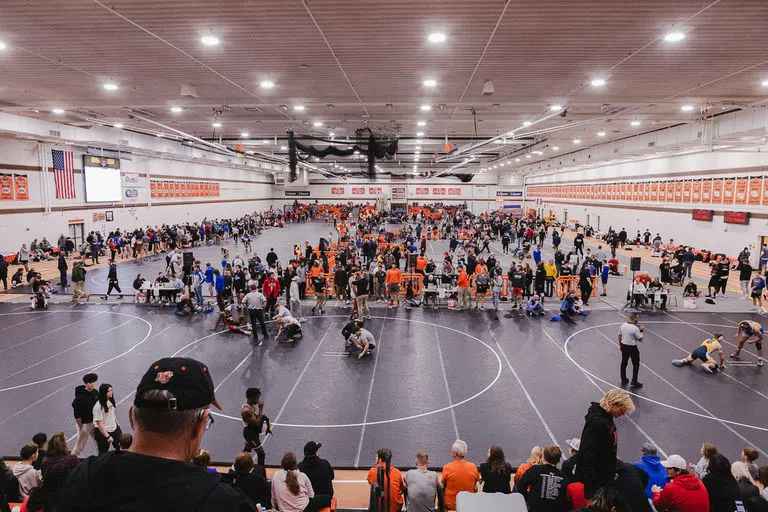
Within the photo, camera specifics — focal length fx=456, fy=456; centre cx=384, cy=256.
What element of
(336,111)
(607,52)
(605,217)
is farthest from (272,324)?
(605,217)

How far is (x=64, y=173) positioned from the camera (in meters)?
28.8

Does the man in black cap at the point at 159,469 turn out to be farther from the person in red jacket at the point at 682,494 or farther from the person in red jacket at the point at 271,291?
the person in red jacket at the point at 271,291

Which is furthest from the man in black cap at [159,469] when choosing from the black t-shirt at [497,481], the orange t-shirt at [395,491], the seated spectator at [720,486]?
the seated spectator at [720,486]

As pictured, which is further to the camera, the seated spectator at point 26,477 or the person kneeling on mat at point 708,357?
the person kneeling on mat at point 708,357

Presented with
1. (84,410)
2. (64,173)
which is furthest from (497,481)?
(64,173)

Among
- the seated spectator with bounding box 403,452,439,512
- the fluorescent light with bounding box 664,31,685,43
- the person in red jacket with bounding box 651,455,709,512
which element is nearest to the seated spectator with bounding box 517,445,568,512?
the seated spectator with bounding box 403,452,439,512

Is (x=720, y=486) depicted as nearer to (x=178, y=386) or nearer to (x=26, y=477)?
(x=178, y=386)

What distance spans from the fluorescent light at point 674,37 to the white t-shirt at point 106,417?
43.5ft

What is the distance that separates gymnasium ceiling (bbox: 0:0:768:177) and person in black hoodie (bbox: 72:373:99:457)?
6.84 m

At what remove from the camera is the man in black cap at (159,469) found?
1.21 metres

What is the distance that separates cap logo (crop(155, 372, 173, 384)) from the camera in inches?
59.5

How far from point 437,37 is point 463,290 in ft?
32.0

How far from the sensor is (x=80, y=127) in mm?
26266

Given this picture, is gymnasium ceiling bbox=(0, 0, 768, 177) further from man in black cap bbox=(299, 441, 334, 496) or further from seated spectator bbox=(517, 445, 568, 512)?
seated spectator bbox=(517, 445, 568, 512)
